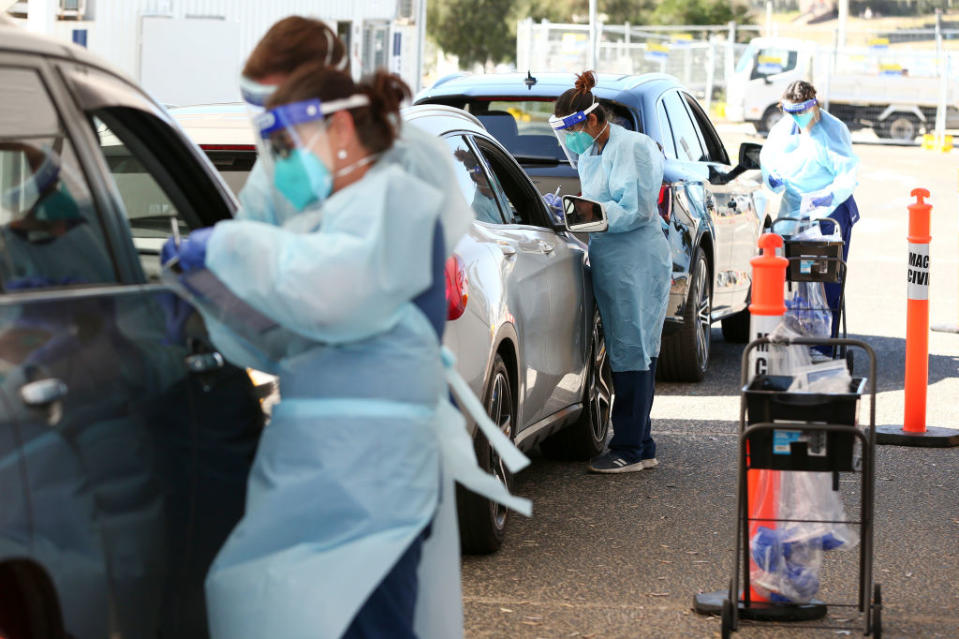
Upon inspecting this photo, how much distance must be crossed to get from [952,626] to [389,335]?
278 cm

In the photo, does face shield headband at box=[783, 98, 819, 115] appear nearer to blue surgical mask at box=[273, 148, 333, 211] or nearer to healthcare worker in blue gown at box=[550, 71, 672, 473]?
healthcare worker in blue gown at box=[550, 71, 672, 473]

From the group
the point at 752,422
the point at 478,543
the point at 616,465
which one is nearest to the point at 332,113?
the point at 752,422

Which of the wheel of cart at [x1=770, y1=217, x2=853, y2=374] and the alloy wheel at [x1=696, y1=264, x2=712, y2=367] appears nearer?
the wheel of cart at [x1=770, y1=217, x2=853, y2=374]

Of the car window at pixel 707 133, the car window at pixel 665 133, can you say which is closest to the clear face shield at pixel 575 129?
the car window at pixel 665 133

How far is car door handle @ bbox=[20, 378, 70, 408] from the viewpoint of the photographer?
2.39 metres

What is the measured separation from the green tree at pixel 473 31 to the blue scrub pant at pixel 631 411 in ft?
160

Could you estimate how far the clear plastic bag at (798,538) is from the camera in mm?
4633

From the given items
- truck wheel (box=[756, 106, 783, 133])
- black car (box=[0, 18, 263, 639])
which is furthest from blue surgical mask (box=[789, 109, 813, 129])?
truck wheel (box=[756, 106, 783, 133])

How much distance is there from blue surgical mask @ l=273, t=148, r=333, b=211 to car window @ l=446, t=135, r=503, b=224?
108 inches

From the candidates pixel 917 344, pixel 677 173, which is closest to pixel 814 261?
pixel 917 344

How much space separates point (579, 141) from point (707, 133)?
3657 mm

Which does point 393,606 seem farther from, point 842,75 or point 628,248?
point 842,75

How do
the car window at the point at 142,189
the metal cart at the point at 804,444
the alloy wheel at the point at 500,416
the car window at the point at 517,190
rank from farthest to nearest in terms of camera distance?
the car window at the point at 517,190, the alloy wheel at the point at 500,416, the metal cart at the point at 804,444, the car window at the point at 142,189

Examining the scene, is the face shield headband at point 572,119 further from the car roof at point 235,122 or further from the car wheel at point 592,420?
the car wheel at point 592,420
